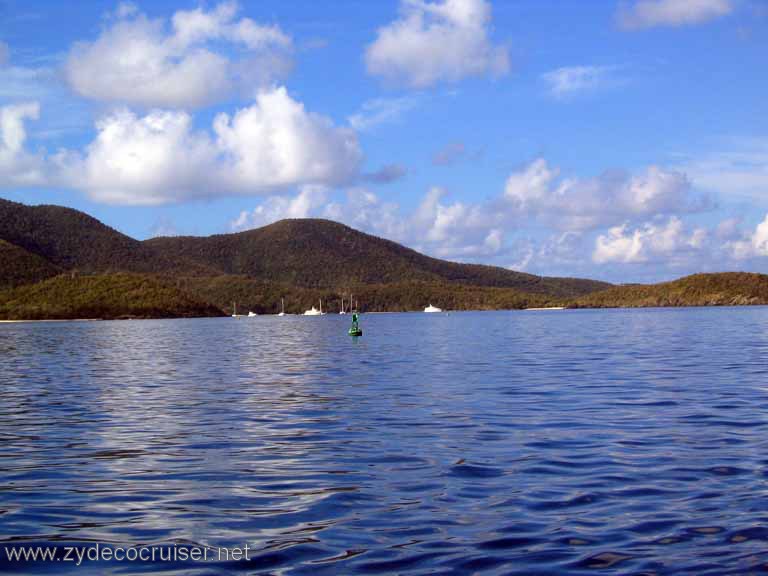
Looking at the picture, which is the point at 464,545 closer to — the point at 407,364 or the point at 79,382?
the point at 79,382

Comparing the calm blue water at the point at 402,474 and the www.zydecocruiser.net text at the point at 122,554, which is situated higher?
the calm blue water at the point at 402,474

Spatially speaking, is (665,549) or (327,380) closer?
(665,549)

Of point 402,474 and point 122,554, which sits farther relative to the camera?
point 402,474

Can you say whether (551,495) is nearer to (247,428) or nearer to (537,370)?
(247,428)

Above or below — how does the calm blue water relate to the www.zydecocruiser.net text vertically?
above

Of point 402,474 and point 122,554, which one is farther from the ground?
point 402,474

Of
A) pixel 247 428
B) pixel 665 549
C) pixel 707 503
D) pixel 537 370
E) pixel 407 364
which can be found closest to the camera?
pixel 665 549

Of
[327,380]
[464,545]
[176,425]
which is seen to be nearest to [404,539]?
[464,545]

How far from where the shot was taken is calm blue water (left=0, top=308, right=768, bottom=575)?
1094 centimetres

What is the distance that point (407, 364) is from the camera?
4597 cm

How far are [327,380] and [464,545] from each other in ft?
85.2

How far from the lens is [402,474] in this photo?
52.0ft

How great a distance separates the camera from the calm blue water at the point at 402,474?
10.9 m

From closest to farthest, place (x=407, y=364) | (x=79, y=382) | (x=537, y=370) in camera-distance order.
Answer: (x=79, y=382) → (x=537, y=370) → (x=407, y=364)
